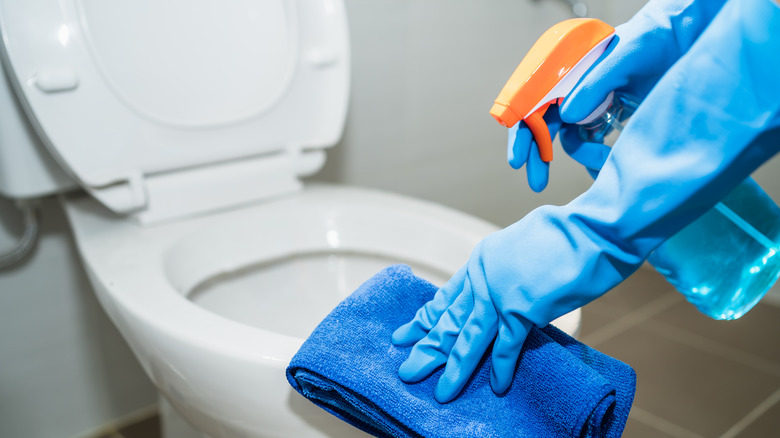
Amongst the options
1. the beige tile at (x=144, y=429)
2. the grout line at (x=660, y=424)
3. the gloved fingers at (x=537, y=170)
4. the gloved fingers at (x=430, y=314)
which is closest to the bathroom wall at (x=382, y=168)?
the beige tile at (x=144, y=429)

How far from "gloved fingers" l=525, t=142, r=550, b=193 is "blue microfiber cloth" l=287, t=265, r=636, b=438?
0.41 feet

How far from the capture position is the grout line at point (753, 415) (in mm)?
967

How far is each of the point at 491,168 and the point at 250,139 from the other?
0.58 m

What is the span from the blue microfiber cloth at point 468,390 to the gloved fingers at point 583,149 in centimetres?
16

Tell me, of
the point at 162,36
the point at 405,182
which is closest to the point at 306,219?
the point at 162,36

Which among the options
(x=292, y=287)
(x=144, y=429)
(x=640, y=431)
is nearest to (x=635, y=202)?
(x=292, y=287)

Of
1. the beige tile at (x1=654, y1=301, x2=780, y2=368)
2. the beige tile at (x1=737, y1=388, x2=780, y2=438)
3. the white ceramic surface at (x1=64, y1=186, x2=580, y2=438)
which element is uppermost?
the white ceramic surface at (x1=64, y1=186, x2=580, y2=438)

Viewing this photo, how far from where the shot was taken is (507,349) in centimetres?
37

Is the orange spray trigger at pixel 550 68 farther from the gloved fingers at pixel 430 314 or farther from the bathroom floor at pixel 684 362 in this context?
the bathroom floor at pixel 684 362

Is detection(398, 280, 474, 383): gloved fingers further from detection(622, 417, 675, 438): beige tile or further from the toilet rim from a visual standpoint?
detection(622, 417, 675, 438): beige tile

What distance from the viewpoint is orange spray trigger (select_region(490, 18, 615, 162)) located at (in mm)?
407

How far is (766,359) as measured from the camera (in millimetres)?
1146

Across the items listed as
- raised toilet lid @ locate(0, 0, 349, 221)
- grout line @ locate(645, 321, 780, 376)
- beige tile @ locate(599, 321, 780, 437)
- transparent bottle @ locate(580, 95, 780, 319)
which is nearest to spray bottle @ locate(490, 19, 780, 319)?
transparent bottle @ locate(580, 95, 780, 319)

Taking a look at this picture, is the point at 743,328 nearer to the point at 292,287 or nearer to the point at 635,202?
the point at 292,287
